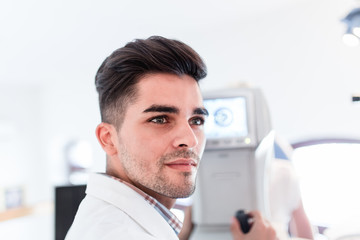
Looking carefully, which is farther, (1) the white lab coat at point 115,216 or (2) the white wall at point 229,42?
(2) the white wall at point 229,42

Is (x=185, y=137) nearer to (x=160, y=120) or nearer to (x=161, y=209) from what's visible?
(x=160, y=120)

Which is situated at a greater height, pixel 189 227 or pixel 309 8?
pixel 309 8

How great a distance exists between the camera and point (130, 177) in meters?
0.72

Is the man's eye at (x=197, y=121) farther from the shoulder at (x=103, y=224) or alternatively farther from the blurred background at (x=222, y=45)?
the blurred background at (x=222, y=45)

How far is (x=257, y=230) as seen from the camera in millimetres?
715

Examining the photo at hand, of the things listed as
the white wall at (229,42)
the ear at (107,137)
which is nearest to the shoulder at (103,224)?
the ear at (107,137)

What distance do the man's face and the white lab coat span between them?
5 centimetres

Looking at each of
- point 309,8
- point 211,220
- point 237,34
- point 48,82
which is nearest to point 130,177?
point 211,220

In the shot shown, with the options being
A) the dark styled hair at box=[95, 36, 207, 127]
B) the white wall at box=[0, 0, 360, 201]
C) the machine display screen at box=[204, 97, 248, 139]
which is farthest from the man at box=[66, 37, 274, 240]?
the white wall at box=[0, 0, 360, 201]

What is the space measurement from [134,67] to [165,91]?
0.08 m

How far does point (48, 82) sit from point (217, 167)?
409cm

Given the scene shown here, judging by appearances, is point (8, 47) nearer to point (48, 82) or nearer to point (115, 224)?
point (48, 82)

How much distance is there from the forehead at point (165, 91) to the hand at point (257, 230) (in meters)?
0.30

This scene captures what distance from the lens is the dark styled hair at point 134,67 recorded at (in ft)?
2.19
